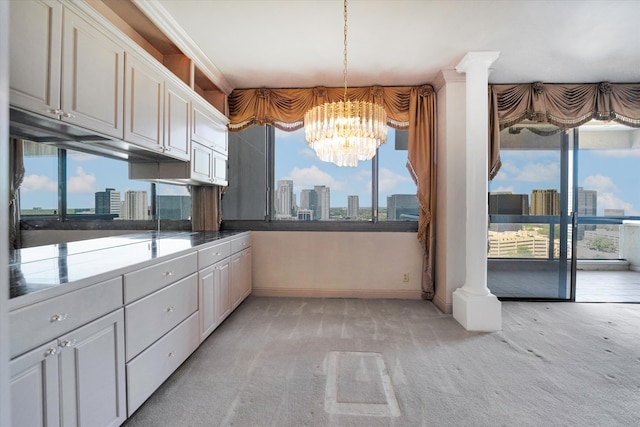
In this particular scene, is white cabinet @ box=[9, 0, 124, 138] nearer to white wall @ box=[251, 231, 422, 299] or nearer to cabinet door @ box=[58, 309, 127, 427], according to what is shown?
cabinet door @ box=[58, 309, 127, 427]

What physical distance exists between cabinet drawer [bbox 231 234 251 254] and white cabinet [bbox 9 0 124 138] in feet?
5.33

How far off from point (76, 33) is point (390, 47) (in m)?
2.38

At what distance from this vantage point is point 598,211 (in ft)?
13.4

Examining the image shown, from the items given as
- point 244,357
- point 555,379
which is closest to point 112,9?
point 244,357

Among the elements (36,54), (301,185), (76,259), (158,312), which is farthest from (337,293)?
(36,54)

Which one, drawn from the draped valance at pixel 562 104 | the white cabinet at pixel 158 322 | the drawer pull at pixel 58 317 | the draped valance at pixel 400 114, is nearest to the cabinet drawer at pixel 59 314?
the drawer pull at pixel 58 317

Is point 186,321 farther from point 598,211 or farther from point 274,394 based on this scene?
point 598,211

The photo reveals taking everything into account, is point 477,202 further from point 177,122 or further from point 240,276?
point 177,122

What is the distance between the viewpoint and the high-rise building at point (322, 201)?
3988mm

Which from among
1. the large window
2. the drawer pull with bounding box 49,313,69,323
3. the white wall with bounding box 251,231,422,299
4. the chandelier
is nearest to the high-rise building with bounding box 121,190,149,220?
the large window

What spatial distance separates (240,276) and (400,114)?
271 centimetres

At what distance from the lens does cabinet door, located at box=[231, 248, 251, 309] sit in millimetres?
3199

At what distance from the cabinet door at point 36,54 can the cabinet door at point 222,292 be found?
177 cm

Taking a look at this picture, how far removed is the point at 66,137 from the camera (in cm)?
170
